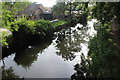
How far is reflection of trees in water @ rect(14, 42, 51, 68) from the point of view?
A: 9289mm

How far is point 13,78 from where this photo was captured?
24.2ft

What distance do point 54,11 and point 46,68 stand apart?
23124mm

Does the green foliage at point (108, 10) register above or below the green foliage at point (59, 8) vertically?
A: below

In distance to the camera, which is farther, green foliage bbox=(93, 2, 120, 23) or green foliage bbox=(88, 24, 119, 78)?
green foliage bbox=(88, 24, 119, 78)

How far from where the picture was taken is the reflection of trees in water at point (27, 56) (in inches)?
366

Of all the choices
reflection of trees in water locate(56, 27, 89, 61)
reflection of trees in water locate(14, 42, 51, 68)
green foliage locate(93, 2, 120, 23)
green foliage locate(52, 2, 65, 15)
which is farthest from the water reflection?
green foliage locate(52, 2, 65, 15)

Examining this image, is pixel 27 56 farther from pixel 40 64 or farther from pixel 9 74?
pixel 9 74

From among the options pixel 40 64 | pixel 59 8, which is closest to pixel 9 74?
pixel 40 64

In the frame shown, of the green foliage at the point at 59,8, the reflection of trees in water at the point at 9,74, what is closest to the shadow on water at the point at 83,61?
the reflection of trees in water at the point at 9,74

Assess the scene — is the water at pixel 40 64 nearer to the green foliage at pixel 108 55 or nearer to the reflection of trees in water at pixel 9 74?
the reflection of trees in water at pixel 9 74

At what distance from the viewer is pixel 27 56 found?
34.6 ft

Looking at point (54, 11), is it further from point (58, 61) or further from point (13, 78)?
point (13, 78)

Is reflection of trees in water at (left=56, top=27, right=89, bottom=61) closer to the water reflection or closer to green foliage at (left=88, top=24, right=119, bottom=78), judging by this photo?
the water reflection

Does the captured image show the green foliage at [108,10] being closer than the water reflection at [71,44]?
Yes
